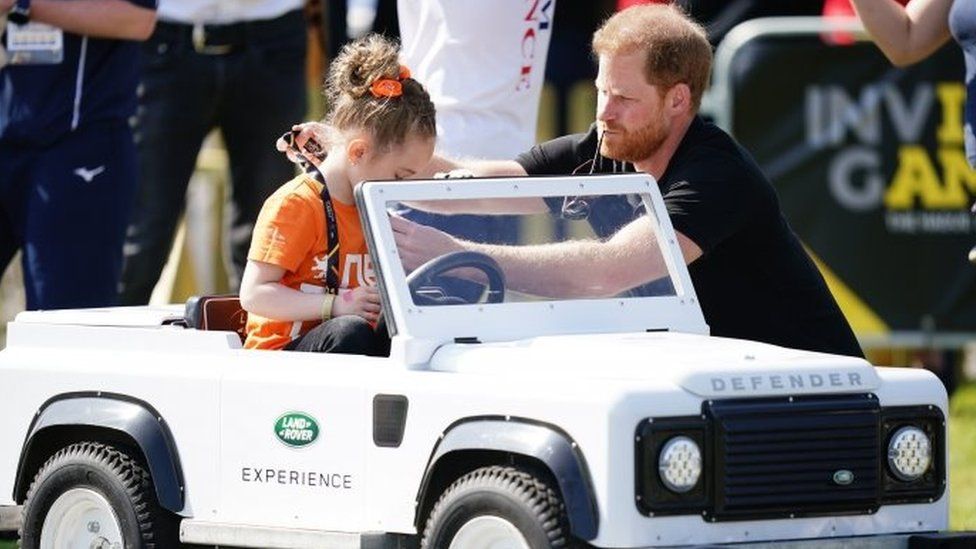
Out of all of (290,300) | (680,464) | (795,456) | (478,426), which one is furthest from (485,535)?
(290,300)

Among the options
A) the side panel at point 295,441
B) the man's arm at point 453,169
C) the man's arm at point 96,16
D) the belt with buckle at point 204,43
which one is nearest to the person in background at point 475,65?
the man's arm at point 453,169

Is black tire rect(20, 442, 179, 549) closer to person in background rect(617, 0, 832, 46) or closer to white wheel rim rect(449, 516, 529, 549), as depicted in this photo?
white wheel rim rect(449, 516, 529, 549)

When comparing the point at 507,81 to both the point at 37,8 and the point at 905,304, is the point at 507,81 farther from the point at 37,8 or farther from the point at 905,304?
the point at 905,304

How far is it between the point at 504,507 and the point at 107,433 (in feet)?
4.65

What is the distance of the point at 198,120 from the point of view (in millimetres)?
9234

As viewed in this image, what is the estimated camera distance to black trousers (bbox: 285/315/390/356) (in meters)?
6.25

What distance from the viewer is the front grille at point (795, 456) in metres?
5.58

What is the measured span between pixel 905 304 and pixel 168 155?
156 inches

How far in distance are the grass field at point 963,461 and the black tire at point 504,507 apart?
2407 millimetres

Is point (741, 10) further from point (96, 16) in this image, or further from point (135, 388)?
point (135, 388)

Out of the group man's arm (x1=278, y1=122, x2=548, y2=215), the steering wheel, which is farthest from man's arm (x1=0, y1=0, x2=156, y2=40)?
the steering wheel

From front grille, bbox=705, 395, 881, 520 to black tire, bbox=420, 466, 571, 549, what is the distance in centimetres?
38

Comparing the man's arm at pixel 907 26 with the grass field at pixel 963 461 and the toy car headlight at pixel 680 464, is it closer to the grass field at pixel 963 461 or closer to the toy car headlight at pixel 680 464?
the grass field at pixel 963 461

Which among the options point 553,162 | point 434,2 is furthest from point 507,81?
point 553,162
